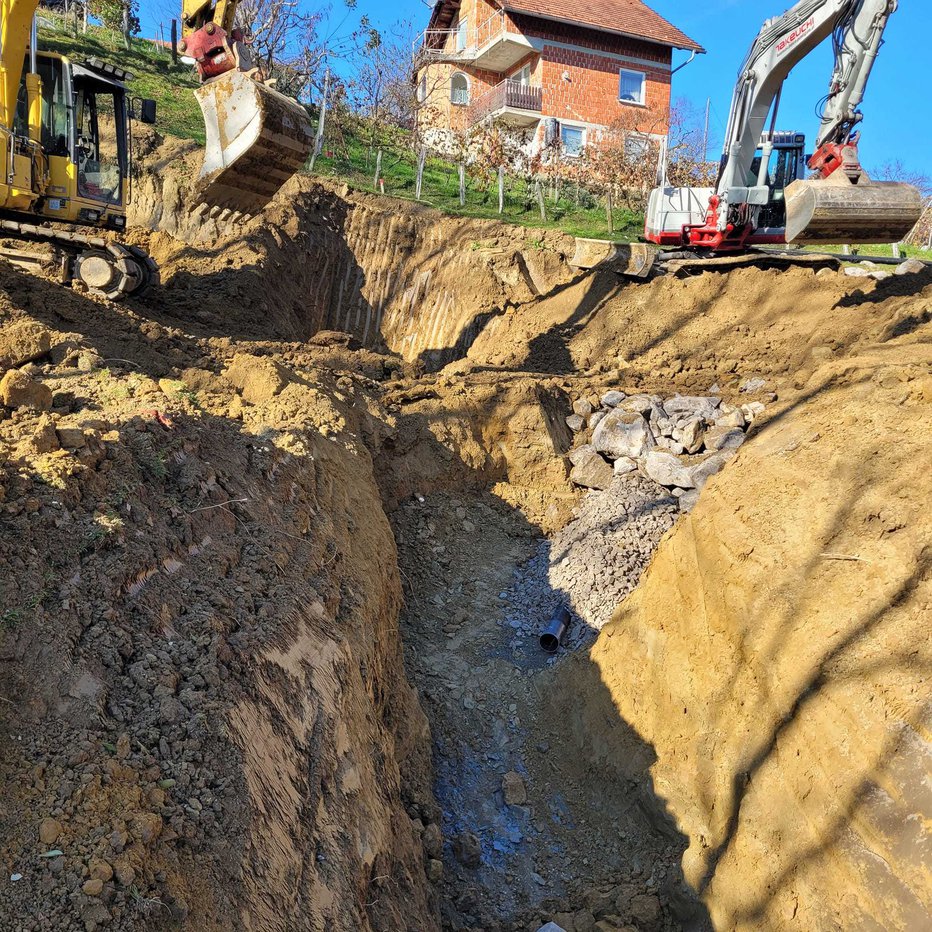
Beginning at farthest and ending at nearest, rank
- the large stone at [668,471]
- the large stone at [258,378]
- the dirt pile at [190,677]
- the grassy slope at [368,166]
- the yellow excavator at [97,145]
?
1. the grassy slope at [368,166]
2. the large stone at [668,471]
3. the yellow excavator at [97,145]
4. the large stone at [258,378]
5. the dirt pile at [190,677]

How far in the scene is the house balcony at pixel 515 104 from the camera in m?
26.8

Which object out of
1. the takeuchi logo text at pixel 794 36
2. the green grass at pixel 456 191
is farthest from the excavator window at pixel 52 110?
the takeuchi logo text at pixel 794 36

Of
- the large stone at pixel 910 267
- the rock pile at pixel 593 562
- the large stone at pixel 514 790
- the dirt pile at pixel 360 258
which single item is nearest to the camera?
the large stone at pixel 514 790

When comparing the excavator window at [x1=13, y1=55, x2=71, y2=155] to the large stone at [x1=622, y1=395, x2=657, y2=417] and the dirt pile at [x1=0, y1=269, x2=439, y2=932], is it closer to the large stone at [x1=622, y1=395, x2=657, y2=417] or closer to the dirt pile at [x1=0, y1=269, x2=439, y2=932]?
the dirt pile at [x1=0, y1=269, x2=439, y2=932]

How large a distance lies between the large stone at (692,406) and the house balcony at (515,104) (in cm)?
2028

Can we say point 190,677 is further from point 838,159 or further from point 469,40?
point 469,40

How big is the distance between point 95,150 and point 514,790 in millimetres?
10001

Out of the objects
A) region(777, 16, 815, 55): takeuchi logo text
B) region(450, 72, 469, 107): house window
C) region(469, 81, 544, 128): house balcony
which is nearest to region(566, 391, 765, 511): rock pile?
region(777, 16, 815, 55): takeuchi logo text

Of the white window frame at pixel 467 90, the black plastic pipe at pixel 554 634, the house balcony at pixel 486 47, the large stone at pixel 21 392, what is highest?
the house balcony at pixel 486 47

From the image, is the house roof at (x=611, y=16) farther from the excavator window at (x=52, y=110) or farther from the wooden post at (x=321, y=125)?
the excavator window at (x=52, y=110)

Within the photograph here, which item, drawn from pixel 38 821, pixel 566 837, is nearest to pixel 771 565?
pixel 566 837

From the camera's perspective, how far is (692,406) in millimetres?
9898

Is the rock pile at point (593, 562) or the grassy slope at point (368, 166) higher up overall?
the grassy slope at point (368, 166)

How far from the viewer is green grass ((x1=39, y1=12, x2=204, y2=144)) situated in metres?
17.1
